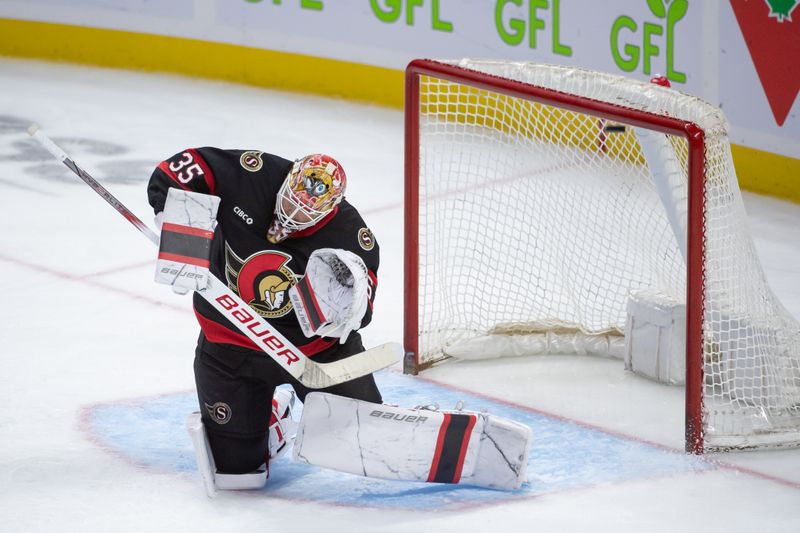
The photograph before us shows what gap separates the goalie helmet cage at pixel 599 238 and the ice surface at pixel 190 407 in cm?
14

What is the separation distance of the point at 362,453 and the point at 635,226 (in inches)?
59.0

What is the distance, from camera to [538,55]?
6.06 m

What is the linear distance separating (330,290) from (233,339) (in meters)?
0.34

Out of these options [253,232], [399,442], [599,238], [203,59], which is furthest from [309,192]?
[203,59]

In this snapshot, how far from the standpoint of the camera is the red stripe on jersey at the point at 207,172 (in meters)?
3.12

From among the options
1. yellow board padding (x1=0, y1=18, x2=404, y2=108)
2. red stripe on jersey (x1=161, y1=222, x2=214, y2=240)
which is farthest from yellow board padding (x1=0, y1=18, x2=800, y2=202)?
red stripe on jersey (x1=161, y1=222, x2=214, y2=240)

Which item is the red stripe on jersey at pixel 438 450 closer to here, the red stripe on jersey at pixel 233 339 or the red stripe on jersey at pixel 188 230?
the red stripe on jersey at pixel 233 339

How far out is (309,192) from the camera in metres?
3.00

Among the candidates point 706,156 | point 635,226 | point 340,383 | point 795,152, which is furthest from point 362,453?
point 795,152

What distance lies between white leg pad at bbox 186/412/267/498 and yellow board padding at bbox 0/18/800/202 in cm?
361

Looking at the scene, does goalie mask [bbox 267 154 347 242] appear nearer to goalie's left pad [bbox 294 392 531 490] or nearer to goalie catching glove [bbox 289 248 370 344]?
goalie catching glove [bbox 289 248 370 344]

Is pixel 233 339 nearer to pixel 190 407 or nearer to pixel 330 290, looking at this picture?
pixel 330 290

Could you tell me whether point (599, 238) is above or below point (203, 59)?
below

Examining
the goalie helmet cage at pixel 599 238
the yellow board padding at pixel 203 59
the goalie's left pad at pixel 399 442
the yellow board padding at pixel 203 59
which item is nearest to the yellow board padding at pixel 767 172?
the goalie helmet cage at pixel 599 238
